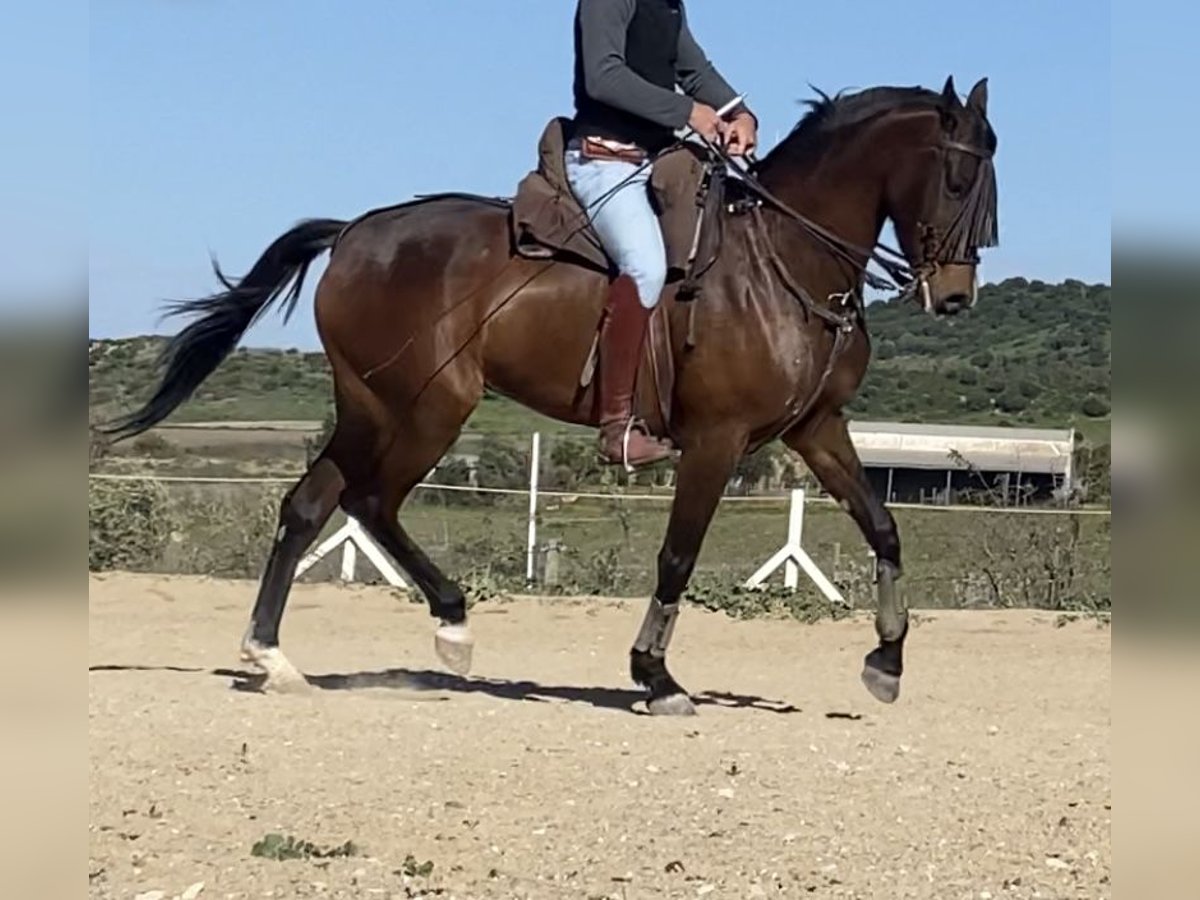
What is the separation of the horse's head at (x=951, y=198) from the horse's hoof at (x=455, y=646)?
9.67ft

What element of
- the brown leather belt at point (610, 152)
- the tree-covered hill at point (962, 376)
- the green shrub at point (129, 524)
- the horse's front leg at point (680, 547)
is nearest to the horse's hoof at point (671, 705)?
the horse's front leg at point (680, 547)

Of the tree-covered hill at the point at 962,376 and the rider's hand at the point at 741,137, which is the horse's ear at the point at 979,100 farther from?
the tree-covered hill at the point at 962,376

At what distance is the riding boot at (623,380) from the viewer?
7.77 meters

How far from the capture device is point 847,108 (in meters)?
8.07

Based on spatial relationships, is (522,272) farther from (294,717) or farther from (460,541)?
(460,541)

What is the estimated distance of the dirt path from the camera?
5.26m

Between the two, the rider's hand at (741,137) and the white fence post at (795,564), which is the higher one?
the rider's hand at (741,137)

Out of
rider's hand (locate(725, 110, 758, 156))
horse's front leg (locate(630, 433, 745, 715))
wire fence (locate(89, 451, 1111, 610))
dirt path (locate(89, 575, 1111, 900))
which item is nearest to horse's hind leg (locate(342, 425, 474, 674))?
dirt path (locate(89, 575, 1111, 900))

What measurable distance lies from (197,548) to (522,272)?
28.6ft

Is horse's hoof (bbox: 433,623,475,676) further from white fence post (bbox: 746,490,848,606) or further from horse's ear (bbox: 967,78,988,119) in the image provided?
white fence post (bbox: 746,490,848,606)

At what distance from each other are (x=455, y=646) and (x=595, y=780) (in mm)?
2514

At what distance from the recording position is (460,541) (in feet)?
58.9

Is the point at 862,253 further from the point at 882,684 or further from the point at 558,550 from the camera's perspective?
the point at 558,550
